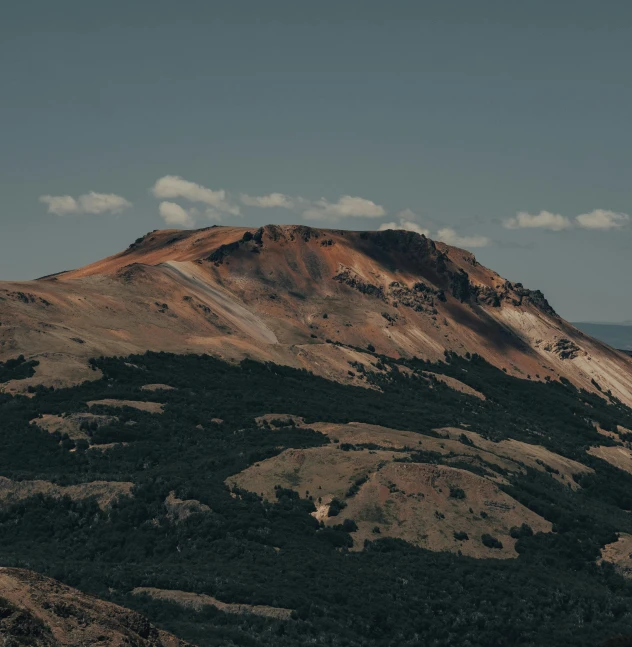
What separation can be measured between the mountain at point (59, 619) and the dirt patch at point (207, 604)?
180 feet

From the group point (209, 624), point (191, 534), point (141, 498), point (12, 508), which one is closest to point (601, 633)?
point (209, 624)

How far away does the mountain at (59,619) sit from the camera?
57438 millimetres

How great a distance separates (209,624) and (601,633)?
44672mm

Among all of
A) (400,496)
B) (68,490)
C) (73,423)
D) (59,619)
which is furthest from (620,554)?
(59,619)

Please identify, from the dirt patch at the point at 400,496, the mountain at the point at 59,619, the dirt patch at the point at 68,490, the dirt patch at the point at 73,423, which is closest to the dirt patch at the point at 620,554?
the dirt patch at the point at 400,496

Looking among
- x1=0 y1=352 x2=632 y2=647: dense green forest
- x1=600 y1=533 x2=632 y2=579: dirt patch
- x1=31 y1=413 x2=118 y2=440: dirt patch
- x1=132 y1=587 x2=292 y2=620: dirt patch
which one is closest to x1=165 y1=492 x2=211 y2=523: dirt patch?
x1=0 y1=352 x2=632 y2=647: dense green forest

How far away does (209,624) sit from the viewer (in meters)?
112

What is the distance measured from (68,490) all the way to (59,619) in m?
103

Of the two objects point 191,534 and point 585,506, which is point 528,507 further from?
point 191,534

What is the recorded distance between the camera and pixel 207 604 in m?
119

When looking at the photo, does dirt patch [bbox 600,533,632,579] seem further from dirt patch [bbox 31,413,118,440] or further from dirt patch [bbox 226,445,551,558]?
dirt patch [bbox 31,413,118,440]

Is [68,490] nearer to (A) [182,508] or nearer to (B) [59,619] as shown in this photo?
(A) [182,508]

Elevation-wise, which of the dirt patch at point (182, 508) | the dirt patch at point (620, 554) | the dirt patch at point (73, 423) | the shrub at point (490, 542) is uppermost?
the dirt patch at point (73, 423)

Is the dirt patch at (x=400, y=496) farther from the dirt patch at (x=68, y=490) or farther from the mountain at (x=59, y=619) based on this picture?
the mountain at (x=59, y=619)
